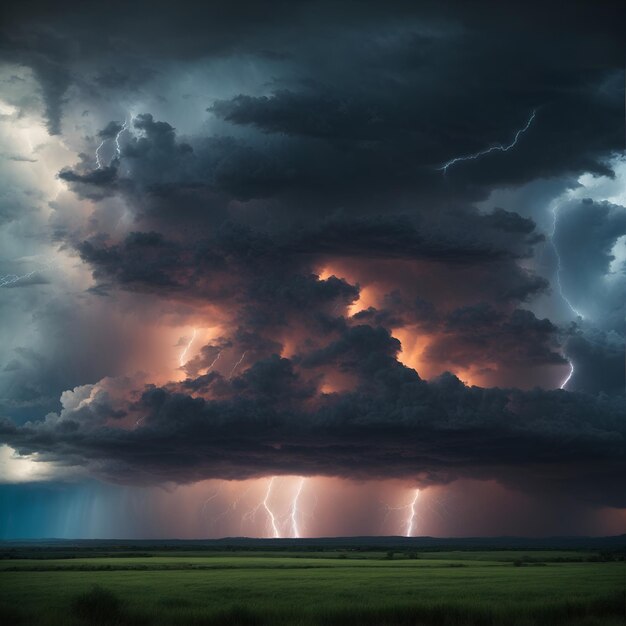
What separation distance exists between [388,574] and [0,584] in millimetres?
33201

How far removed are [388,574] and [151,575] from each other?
21327 mm

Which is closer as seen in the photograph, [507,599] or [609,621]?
[609,621]

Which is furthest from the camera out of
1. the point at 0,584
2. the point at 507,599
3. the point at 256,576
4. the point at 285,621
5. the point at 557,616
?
the point at 256,576

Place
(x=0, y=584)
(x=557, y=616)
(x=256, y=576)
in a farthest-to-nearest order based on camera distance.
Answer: (x=256, y=576), (x=0, y=584), (x=557, y=616)

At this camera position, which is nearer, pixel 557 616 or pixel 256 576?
pixel 557 616

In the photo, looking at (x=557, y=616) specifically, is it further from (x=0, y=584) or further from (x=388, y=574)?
(x=0, y=584)

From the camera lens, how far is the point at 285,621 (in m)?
43.9

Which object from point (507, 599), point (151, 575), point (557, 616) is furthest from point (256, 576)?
point (557, 616)

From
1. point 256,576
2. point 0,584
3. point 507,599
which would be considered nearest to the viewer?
point 507,599

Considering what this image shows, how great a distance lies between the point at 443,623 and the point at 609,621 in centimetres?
864

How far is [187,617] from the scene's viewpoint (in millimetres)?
45219

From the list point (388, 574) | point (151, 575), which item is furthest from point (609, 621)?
point (151, 575)

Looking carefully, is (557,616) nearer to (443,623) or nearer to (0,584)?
(443,623)

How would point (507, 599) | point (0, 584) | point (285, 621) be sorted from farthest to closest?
1. point (0, 584)
2. point (507, 599)
3. point (285, 621)
